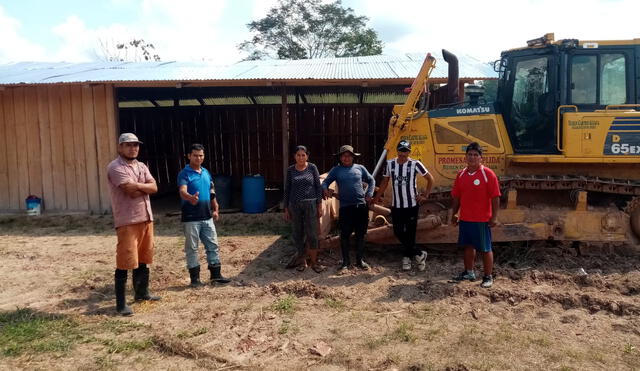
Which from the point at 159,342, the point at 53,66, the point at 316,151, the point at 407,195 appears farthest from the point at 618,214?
the point at 53,66

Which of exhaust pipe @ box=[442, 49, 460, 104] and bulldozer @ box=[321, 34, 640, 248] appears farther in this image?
exhaust pipe @ box=[442, 49, 460, 104]

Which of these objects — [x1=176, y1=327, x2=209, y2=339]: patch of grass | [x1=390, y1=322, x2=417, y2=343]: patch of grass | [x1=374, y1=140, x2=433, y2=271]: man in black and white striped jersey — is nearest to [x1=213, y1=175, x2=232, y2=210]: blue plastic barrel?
[x1=374, y1=140, x2=433, y2=271]: man in black and white striped jersey

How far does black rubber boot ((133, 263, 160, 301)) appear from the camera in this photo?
4688mm

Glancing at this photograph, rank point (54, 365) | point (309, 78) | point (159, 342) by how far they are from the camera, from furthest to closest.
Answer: point (309, 78) → point (159, 342) → point (54, 365)

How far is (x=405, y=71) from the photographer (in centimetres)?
916

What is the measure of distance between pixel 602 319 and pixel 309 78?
6222 millimetres

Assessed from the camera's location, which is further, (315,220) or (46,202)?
(46,202)

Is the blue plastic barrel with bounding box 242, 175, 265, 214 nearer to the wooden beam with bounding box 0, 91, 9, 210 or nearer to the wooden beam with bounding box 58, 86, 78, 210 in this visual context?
the wooden beam with bounding box 58, 86, 78, 210

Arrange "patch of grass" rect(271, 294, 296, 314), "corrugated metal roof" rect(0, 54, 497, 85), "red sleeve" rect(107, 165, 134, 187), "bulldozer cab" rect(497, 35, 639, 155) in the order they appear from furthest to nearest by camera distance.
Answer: "corrugated metal roof" rect(0, 54, 497, 85)
"bulldozer cab" rect(497, 35, 639, 155)
"patch of grass" rect(271, 294, 296, 314)
"red sleeve" rect(107, 165, 134, 187)

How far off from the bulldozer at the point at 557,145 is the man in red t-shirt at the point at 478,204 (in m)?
0.87

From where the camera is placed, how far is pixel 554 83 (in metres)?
5.82

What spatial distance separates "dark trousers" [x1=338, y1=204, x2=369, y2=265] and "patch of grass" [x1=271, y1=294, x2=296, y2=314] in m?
1.10

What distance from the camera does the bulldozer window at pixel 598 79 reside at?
A: 18.7 ft

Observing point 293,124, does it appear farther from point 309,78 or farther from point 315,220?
point 315,220
